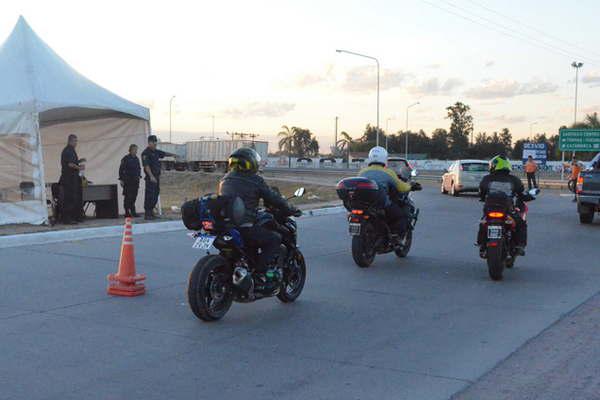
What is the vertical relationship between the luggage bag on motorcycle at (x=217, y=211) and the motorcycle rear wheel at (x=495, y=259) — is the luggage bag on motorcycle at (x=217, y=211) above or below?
above

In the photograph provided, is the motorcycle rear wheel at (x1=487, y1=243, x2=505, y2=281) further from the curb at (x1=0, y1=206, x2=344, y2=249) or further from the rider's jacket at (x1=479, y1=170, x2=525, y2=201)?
the curb at (x1=0, y1=206, x2=344, y2=249)

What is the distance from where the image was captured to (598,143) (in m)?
41.7

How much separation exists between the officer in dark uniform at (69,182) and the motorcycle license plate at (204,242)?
900 cm

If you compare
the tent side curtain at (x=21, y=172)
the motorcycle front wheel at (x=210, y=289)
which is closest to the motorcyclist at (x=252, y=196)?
the motorcycle front wheel at (x=210, y=289)

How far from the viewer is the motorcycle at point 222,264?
693cm

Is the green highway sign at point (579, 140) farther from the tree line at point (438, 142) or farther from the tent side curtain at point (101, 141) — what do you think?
Answer: the tree line at point (438, 142)

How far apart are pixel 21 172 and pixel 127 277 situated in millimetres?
7439

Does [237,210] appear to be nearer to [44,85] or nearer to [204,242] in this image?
[204,242]

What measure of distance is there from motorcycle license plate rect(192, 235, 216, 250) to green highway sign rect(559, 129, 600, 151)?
38.3 meters

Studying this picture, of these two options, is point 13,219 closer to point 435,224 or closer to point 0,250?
point 0,250

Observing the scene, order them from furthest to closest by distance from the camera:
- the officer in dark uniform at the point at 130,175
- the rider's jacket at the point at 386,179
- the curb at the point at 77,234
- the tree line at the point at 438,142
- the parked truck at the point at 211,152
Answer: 1. the tree line at the point at 438,142
2. the parked truck at the point at 211,152
3. the officer in dark uniform at the point at 130,175
4. the curb at the point at 77,234
5. the rider's jacket at the point at 386,179

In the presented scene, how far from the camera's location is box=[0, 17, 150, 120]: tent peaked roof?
1471cm

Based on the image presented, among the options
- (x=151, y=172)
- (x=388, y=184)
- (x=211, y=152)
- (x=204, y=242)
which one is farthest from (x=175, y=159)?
(x=204, y=242)

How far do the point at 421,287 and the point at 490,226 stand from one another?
51.7 inches
